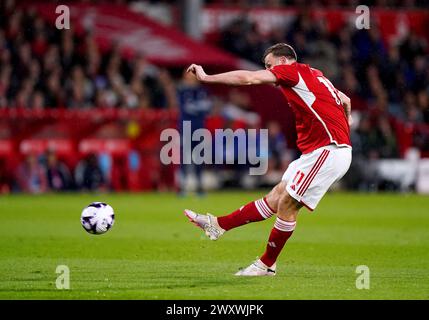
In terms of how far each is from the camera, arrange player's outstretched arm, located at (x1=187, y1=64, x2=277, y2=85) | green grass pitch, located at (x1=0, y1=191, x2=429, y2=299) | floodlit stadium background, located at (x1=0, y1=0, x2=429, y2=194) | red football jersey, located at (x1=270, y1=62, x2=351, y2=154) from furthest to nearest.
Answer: floodlit stadium background, located at (x1=0, y1=0, x2=429, y2=194)
red football jersey, located at (x1=270, y1=62, x2=351, y2=154)
player's outstretched arm, located at (x1=187, y1=64, x2=277, y2=85)
green grass pitch, located at (x1=0, y1=191, x2=429, y2=299)

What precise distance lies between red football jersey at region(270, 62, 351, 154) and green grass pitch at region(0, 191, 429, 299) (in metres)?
1.35

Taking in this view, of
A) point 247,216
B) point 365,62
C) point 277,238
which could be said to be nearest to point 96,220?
point 247,216

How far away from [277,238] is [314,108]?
132 centimetres

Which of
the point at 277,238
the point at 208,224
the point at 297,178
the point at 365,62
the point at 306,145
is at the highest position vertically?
the point at 365,62

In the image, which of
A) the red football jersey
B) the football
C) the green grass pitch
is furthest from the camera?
the football

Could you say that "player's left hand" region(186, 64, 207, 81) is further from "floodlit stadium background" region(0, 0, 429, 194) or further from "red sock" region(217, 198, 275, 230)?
"floodlit stadium background" region(0, 0, 429, 194)

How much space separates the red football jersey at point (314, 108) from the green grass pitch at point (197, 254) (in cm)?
135

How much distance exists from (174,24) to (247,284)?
69.8 ft

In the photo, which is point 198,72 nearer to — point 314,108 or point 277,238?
point 314,108

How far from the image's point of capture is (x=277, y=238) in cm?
992

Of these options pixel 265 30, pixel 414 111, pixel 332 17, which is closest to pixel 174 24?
pixel 265 30

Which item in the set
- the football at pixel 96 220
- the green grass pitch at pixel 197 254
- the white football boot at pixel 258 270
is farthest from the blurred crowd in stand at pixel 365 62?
the white football boot at pixel 258 270

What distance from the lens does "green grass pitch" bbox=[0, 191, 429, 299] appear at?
29.3ft

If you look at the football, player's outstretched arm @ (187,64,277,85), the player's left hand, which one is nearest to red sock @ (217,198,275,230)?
the football
